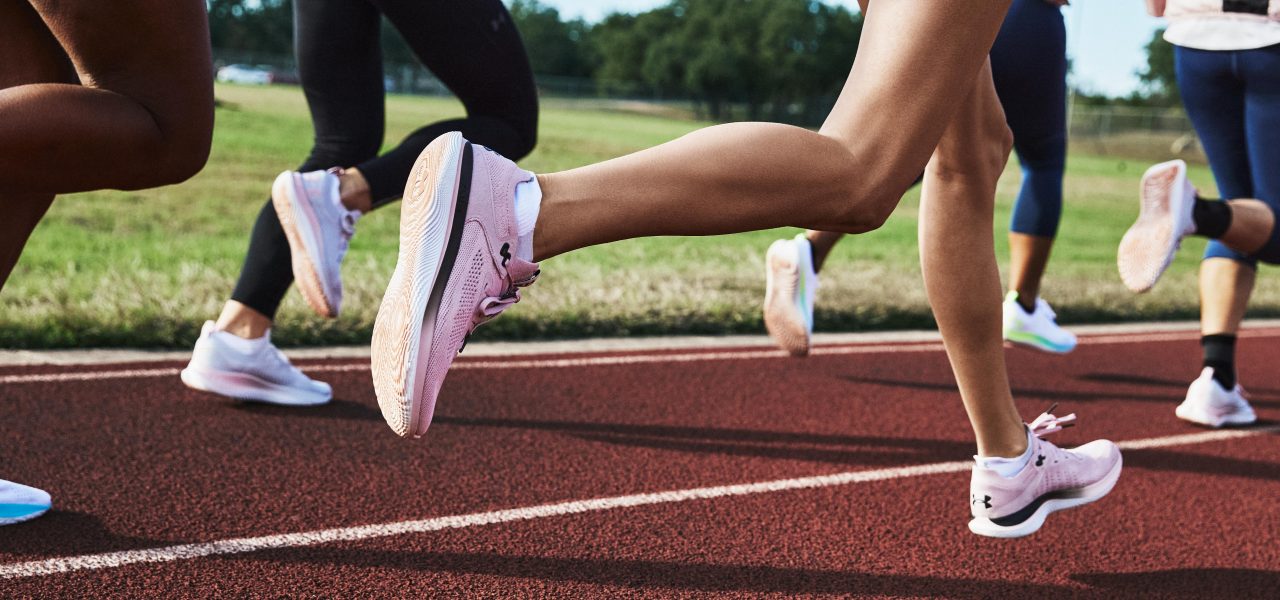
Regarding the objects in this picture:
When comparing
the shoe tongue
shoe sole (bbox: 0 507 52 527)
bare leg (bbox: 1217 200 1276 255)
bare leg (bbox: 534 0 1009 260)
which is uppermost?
bare leg (bbox: 534 0 1009 260)

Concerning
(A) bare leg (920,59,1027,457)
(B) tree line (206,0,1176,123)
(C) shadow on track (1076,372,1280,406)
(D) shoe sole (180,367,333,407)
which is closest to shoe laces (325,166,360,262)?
(D) shoe sole (180,367,333,407)

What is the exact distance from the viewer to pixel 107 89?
207 centimetres

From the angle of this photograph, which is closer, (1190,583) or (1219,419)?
(1190,583)

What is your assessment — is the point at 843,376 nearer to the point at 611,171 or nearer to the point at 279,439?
the point at 279,439

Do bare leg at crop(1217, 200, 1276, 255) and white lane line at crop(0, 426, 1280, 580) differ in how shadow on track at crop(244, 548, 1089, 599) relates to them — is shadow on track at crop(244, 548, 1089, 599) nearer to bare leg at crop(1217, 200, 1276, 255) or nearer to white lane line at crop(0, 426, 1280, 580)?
white lane line at crop(0, 426, 1280, 580)

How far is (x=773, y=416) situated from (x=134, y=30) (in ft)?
7.74

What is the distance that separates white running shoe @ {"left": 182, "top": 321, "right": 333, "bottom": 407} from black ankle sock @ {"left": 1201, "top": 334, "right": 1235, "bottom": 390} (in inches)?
125

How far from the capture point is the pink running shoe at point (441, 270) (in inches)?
63.9

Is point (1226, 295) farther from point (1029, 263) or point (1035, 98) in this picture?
point (1035, 98)

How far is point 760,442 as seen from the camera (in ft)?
11.2

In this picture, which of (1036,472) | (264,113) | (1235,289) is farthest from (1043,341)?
(264,113)

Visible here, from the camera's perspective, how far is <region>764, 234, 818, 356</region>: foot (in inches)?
162

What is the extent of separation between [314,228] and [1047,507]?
1.91m

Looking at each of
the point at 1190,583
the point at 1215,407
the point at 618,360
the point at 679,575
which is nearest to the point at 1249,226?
the point at 1215,407
